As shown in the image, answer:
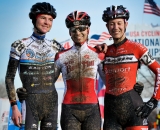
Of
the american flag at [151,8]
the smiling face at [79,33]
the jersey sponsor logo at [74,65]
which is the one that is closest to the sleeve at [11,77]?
the jersey sponsor logo at [74,65]

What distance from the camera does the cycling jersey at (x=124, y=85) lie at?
6113 mm

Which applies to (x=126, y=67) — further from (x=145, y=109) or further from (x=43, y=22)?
(x=43, y=22)

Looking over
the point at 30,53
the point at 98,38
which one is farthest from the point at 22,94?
the point at 98,38

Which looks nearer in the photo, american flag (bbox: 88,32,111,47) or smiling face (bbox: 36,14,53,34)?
smiling face (bbox: 36,14,53,34)

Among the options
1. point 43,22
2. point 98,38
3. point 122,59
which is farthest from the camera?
point 98,38

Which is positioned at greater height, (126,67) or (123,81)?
(126,67)

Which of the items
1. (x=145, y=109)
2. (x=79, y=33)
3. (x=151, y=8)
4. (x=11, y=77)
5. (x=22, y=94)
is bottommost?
(x=145, y=109)

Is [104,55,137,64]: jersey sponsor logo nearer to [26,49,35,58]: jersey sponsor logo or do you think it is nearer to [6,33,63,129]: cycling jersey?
[6,33,63,129]: cycling jersey

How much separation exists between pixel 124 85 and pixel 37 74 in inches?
49.3

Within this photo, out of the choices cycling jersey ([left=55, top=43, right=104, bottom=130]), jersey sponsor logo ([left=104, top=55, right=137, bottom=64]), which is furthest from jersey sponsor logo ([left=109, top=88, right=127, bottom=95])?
jersey sponsor logo ([left=104, top=55, right=137, bottom=64])

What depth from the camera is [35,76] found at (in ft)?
20.9

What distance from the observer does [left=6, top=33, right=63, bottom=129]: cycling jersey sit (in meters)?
6.35

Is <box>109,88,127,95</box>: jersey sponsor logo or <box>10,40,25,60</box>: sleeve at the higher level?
<box>10,40,25,60</box>: sleeve

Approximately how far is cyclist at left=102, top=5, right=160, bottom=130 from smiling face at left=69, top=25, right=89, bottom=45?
1.21ft
